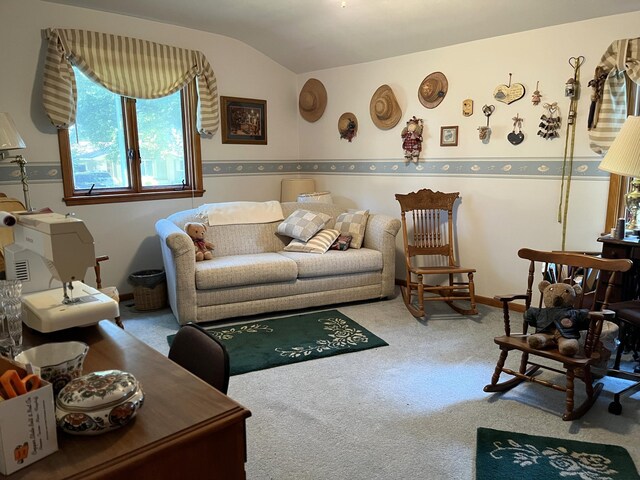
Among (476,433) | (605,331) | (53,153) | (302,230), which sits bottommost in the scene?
(476,433)

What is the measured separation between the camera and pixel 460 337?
340 cm

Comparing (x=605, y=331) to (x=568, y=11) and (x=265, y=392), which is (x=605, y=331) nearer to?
(x=265, y=392)

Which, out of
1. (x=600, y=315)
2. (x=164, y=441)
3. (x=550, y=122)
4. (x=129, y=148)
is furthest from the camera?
(x=129, y=148)

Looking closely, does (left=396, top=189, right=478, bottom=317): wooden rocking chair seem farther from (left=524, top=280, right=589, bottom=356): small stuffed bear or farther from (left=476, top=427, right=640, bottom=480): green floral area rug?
(left=476, top=427, right=640, bottom=480): green floral area rug

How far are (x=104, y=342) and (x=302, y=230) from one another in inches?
114

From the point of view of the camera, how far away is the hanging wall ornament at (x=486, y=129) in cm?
390

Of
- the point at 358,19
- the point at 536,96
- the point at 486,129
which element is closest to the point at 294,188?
the point at 358,19

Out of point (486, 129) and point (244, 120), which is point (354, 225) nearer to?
point (486, 129)

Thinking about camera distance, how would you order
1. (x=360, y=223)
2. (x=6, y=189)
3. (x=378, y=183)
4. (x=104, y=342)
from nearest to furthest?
(x=104, y=342), (x=6, y=189), (x=360, y=223), (x=378, y=183)

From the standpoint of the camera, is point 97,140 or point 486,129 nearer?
point 486,129

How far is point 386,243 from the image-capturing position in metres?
4.12

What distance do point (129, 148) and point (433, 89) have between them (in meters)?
2.78

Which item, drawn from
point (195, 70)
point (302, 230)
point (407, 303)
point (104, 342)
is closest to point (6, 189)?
point (195, 70)

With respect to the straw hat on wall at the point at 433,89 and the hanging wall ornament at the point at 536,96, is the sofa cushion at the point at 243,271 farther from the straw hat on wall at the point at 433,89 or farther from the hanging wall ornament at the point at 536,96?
the hanging wall ornament at the point at 536,96
